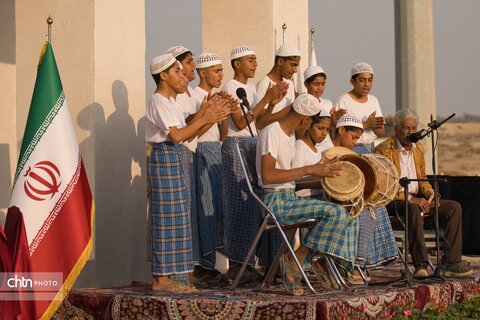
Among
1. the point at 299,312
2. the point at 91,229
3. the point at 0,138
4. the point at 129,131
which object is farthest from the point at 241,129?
the point at 0,138

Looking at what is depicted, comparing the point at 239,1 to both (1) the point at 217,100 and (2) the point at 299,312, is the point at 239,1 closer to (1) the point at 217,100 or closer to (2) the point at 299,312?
(1) the point at 217,100

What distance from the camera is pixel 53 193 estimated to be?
8.36 m

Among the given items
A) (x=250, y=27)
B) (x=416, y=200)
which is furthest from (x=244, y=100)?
(x=250, y=27)

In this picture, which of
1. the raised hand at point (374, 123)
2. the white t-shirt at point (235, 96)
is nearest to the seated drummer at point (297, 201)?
the white t-shirt at point (235, 96)

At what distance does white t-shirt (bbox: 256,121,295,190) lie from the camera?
8727mm

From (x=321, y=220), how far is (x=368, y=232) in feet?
4.27

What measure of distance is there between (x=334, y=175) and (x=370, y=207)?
89 cm

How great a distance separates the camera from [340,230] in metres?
8.62

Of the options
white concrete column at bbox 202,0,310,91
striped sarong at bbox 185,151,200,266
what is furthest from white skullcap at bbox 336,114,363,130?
white concrete column at bbox 202,0,310,91

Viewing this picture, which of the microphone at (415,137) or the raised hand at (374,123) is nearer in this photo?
the microphone at (415,137)

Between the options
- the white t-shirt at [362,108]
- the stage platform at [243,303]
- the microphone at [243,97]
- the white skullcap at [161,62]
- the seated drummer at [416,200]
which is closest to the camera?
the stage platform at [243,303]

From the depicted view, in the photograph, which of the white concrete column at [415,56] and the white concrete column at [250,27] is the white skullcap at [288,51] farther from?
the white concrete column at [415,56]

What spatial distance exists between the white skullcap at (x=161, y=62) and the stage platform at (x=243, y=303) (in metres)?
1.56

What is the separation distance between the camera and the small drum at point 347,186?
350 inches
